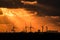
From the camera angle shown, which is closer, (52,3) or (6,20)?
(6,20)

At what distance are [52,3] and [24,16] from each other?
4.46 meters

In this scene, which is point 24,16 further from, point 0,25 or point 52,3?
point 52,3

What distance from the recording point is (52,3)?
1317 centimetres
